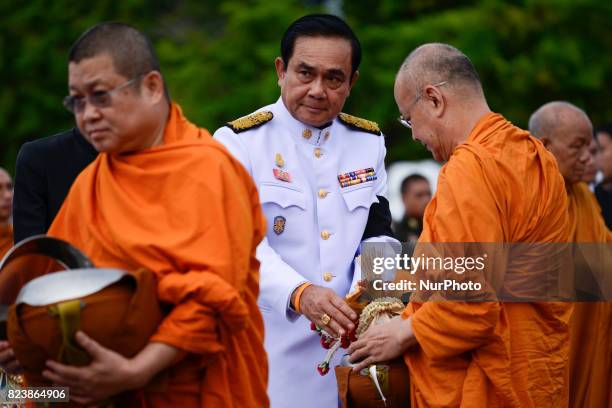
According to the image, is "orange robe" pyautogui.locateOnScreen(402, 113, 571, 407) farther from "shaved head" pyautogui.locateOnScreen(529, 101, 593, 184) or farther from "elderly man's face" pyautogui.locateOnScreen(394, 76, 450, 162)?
"shaved head" pyautogui.locateOnScreen(529, 101, 593, 184)

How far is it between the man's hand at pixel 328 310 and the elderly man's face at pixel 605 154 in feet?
15.7

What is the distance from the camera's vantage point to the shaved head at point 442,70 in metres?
4.40

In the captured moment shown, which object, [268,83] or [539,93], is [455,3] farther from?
[268,83]

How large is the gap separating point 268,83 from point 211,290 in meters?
11.5

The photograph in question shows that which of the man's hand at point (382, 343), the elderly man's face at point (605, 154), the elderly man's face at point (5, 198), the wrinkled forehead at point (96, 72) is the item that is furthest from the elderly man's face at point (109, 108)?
the elderly man's face at point (605, 154)

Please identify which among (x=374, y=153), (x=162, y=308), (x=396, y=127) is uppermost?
(x=396, y=127)

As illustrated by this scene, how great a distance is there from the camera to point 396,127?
15.6m

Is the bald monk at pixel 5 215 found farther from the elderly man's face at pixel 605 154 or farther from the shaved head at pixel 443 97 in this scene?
the elderly man's face at pixel 605 154

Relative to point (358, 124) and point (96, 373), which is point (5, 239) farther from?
point (96, 373)

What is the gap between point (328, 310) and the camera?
168 inches

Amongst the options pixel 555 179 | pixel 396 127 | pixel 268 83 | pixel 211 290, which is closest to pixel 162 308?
pixel 211 290

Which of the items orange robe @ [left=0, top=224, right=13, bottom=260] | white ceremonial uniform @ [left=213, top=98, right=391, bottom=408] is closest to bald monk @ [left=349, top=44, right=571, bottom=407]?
white ceremonial uniform @ [left=213, top=98, right=391, bottom=408]

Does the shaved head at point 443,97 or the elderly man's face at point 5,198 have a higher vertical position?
the shaved head at point 443,97

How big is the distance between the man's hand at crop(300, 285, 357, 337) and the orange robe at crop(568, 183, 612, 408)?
248cm
